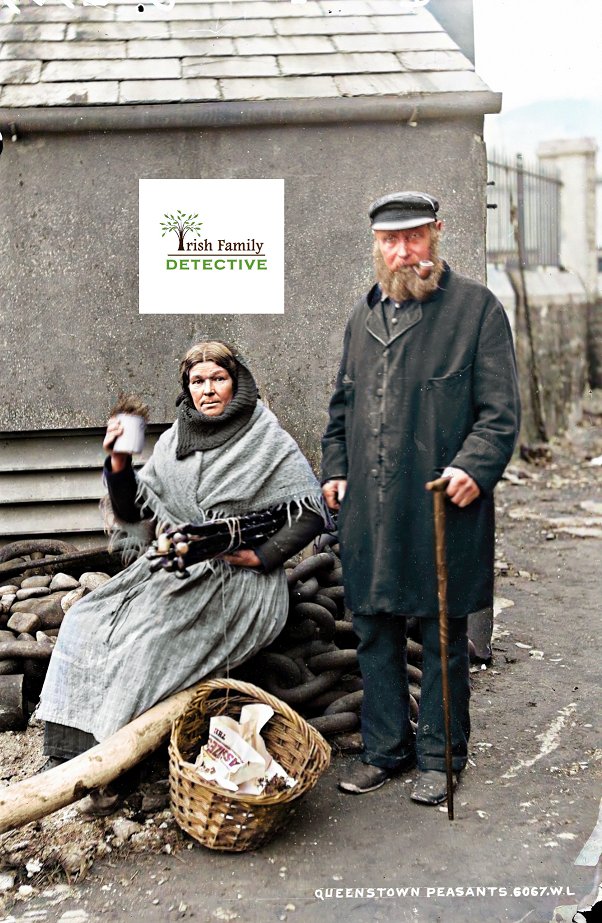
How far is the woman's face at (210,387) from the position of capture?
4.09 meters

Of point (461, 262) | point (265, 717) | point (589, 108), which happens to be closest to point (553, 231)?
point (461, 262)

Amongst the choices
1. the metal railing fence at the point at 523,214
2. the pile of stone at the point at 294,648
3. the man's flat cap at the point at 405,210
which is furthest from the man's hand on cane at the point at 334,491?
the metal railing fence at the point at 523,214

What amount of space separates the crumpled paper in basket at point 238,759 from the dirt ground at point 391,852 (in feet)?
0.82

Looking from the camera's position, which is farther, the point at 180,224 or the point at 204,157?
the point at 204,157

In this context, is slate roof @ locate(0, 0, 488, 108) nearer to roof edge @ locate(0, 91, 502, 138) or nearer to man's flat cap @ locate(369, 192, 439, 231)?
roof edge @ locate(0, 91, 502, 138)

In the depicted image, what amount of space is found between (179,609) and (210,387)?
0.89 meters

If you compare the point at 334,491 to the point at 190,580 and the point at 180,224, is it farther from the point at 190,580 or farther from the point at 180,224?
the point at 180,224

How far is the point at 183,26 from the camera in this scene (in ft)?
16.7

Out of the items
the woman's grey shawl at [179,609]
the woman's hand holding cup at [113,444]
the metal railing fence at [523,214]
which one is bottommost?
the woman's grey shawl at [179,609]

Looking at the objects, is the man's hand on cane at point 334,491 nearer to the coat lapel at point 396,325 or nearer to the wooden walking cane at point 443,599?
the wooden walking cane at point 443,599

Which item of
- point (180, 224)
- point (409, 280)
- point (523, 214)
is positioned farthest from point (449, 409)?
point (523, 214)

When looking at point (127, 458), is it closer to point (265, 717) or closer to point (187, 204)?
point (265, 717)

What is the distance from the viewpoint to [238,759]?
3.67m

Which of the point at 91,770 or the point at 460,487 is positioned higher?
the point at 460,487
